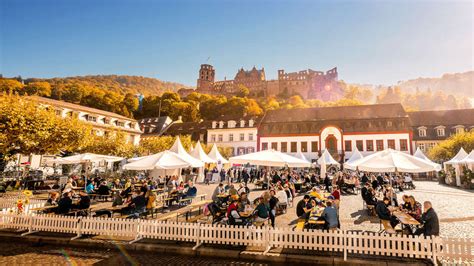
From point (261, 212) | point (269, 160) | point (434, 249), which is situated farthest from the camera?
point (269, 160)

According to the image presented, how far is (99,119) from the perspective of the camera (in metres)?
43.0

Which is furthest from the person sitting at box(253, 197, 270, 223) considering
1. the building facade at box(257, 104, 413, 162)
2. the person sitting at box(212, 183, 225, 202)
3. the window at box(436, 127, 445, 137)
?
the window at box(436, 127, 445, 137)

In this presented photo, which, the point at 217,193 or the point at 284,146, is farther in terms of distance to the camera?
the point at 284,146

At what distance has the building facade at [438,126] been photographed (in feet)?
141

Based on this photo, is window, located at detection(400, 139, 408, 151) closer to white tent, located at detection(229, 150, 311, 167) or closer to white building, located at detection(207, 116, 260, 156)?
white building, located at detection(207, 116, 260, 156)

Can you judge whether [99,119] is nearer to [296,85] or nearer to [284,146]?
Answer: [284,146]

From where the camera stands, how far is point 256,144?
48406 mm

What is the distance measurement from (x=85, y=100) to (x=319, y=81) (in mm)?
99967

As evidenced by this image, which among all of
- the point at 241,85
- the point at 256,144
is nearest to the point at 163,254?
the point at 256,144

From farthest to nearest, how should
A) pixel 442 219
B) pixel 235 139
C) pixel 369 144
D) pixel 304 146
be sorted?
pixel 235 139
pixel 304 146
pixel 369 144
pixel 442 219

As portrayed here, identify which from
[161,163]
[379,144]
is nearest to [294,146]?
[379,144]

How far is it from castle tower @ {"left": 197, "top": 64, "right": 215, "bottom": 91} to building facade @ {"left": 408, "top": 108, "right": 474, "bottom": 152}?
107 meters

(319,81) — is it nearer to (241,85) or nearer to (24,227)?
(241,85)

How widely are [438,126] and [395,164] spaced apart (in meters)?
43.3
